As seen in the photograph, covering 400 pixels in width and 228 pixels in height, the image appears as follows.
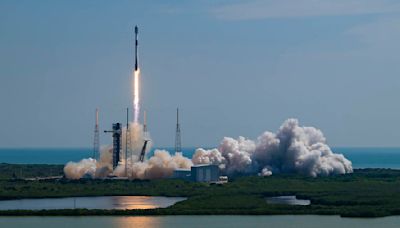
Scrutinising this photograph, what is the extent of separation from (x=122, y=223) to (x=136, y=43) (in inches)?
1313

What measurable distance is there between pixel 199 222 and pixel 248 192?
2128 cm

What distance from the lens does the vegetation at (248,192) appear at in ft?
229

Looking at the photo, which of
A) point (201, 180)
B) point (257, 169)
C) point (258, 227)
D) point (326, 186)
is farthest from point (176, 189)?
point (258, 227)

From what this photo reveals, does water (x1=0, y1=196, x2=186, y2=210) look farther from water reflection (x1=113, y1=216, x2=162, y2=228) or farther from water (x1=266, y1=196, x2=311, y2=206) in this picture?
water (x1=266, y1=196, x2=311, y2=206)

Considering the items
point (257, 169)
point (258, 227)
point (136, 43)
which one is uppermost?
point (136, 43)

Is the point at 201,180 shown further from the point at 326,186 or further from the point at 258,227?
the point at 258,227

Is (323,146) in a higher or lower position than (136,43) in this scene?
lower

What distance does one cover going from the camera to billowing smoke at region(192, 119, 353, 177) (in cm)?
10788

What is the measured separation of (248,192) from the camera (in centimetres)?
8506

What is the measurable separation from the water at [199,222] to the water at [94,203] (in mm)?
6956

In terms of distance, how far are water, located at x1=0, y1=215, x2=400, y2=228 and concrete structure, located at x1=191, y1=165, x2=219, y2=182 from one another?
93.4ft

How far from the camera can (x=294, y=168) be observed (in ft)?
357

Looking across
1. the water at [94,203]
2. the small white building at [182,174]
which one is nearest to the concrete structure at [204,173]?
the small white building at [182,174]

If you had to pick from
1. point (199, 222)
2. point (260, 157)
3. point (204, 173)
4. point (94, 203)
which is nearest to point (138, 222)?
point (199, 222)
